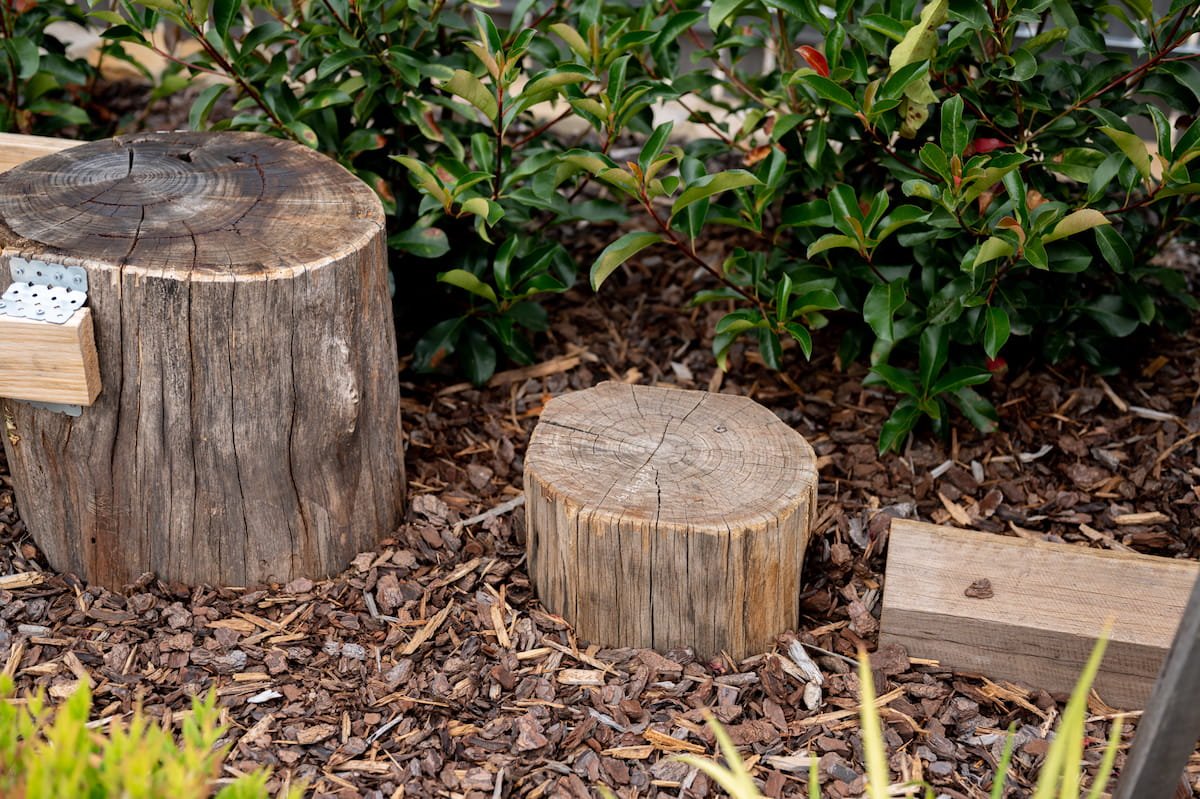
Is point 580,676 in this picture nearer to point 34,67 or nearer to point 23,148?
point 23,148

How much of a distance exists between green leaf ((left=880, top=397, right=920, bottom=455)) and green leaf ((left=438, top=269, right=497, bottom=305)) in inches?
39.2

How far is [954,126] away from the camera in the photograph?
2.48 metres

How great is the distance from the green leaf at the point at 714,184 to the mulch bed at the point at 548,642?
2.45ft

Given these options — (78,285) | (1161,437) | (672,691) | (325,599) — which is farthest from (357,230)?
(1161,437)

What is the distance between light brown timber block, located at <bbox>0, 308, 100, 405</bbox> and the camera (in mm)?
2080

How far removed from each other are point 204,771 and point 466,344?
177cm

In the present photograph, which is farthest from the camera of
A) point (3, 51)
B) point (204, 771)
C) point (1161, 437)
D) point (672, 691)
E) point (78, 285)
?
point (3, 51)

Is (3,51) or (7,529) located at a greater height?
(3,51)

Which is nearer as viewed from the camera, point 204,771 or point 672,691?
point 204,771

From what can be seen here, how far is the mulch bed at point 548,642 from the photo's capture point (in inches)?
85.2

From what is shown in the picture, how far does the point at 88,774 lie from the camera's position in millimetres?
1458

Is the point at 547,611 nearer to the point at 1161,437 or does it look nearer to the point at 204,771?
the point at 204,771

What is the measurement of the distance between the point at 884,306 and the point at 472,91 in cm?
103

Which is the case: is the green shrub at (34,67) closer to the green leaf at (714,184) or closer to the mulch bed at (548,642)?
the mulch bed at (548,642)
